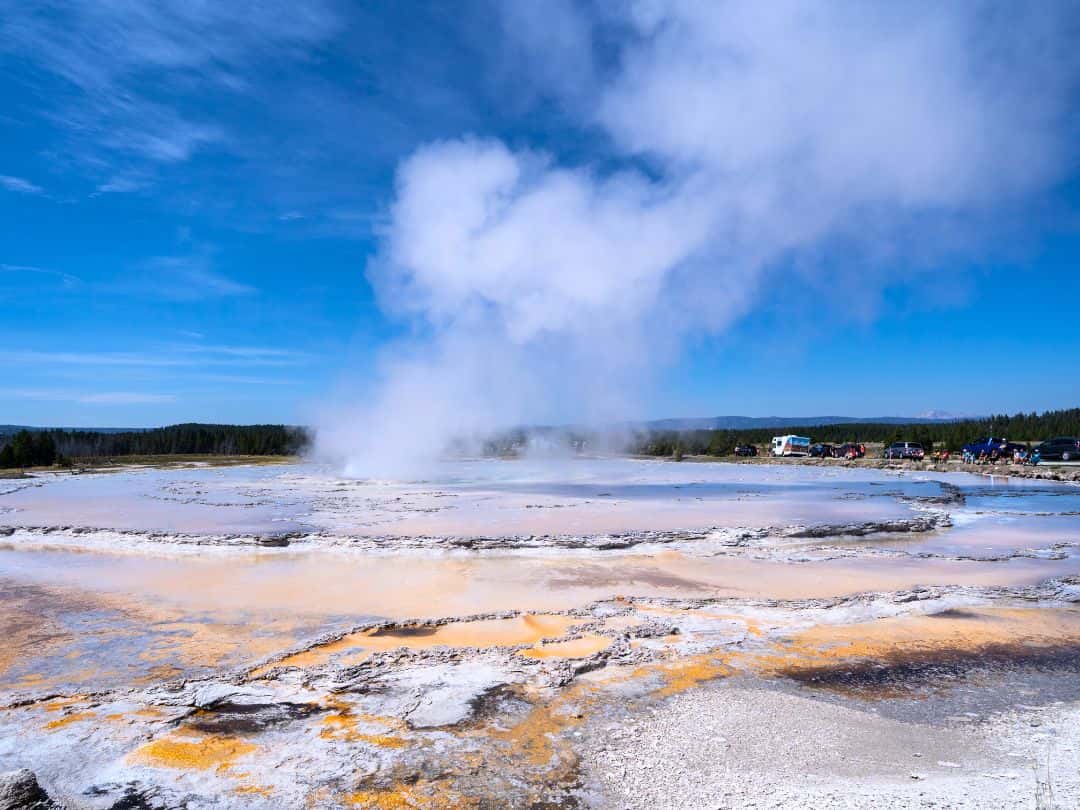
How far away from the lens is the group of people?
3177 centimetres

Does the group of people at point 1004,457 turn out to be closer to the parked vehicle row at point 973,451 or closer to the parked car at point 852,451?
the parked vehicle row at point 973,451

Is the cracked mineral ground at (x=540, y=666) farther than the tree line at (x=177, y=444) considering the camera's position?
No

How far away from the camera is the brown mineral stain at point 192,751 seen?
3.96m

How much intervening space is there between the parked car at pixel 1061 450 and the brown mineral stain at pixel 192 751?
37362 mm

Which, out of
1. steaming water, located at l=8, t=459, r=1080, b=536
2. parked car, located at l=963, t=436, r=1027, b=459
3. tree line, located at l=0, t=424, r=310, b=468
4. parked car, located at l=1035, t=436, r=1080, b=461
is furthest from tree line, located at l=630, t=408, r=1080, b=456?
tree line, located at l=0, t=424, r=310, b=468

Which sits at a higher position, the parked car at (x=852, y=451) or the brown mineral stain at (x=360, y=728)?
the parked car at (x=852, y=451)

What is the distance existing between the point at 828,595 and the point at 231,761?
6487 millimetres

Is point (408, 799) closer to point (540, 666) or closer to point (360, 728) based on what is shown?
point (360, 728)

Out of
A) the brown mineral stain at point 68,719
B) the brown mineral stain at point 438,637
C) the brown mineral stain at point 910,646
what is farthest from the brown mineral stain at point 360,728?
the brown mineral stain at point 910,646

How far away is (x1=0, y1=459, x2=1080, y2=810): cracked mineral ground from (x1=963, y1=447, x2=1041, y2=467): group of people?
22570 millimetres

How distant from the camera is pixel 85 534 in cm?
1250

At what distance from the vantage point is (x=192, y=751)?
13.5 ft

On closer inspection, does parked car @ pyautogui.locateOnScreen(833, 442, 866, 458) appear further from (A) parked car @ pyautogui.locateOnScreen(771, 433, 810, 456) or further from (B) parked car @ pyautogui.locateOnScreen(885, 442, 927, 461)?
(A) parked car @ pyautogui.locateOnScreen(771, 433, 810, 456)

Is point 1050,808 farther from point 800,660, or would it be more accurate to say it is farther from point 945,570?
point 945,570
